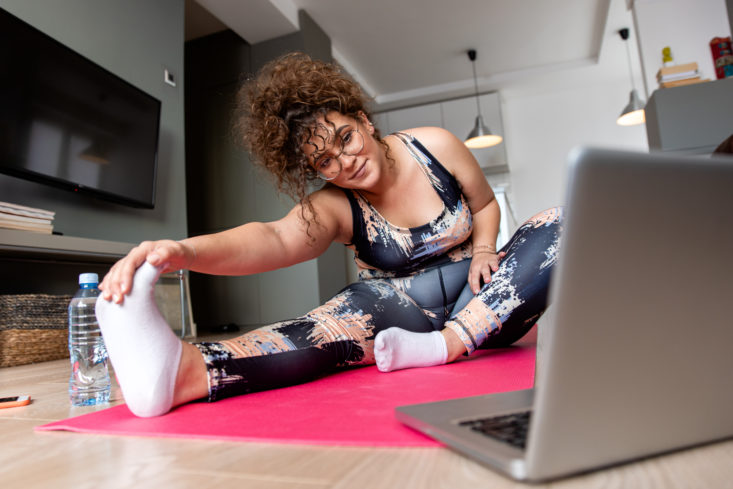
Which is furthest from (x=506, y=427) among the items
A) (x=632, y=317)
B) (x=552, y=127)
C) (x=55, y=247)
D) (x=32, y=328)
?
(x=552, y=127)

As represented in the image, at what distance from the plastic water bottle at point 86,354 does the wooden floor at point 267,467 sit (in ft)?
0.96

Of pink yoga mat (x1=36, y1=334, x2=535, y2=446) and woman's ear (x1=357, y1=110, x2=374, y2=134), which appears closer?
pink yoga mat (x1=36, y1=334, x2=535, y2=446)

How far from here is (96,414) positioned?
82 cm

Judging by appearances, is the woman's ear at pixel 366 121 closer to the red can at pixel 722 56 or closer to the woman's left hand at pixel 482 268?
the woman's left hand at pixel 482 268

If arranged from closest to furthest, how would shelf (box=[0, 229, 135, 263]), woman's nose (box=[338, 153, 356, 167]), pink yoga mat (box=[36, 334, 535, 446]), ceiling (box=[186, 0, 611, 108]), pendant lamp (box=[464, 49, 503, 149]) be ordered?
pink yoga mat (box=[36, 334, 535, 446])
woman's nose (box=[338, 153, 356, 167])
shelf (box=[0, 229, 135, 263])
ceiling (box=[186, 0, 611, 108])
pendant lamp (box=[464, 49, 503, 149])

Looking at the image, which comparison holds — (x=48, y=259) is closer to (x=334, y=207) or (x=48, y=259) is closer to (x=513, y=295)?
(x=334, y=207)

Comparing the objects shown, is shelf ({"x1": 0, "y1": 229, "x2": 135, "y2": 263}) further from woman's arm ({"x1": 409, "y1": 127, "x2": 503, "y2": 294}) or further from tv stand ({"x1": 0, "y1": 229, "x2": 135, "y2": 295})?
woman's arm ({"x1": 409, "y1": 127, "x2": 503, "y2": 294})

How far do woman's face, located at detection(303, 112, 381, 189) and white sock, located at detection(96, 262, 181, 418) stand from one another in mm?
533

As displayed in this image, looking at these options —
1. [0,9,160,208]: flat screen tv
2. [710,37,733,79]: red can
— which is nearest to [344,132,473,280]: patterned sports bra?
Result: [0,9,160,208]: flat screen tv

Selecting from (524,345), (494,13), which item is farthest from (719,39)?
(524,345)

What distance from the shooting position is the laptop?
12.3 inches

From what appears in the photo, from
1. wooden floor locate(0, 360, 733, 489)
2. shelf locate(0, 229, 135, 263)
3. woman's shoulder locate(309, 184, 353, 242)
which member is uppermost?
shelf locate(0, 229, 135, 263)

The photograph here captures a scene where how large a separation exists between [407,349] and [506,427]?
1.84 feet

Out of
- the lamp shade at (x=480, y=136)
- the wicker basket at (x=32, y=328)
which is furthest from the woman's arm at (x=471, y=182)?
the lamp shade at (x=480, y=136)
